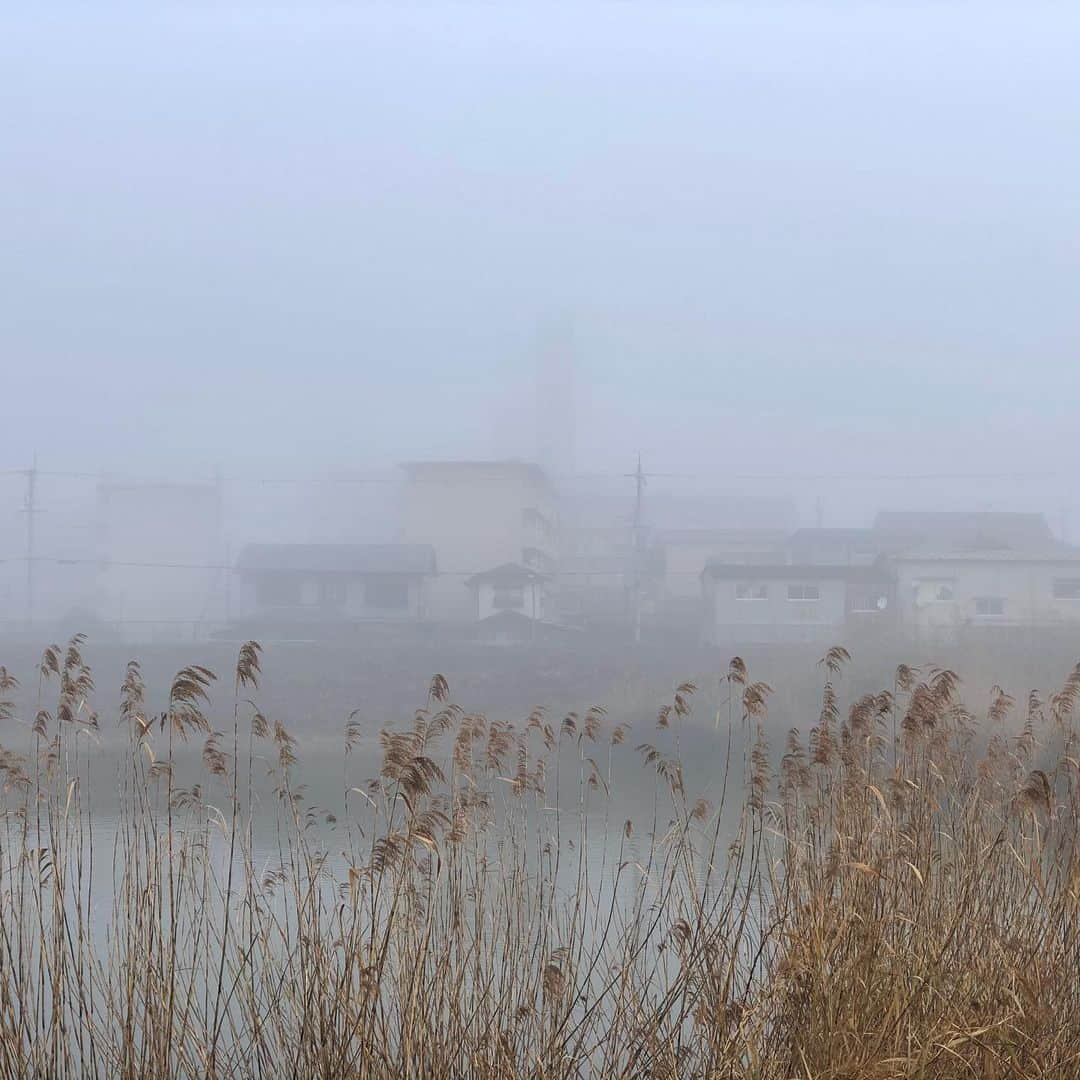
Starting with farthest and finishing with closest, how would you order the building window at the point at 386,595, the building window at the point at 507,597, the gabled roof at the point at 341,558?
the gabled roof at the point at 341,558
the building window at the point at 386,595
the building window at the point at 507,597

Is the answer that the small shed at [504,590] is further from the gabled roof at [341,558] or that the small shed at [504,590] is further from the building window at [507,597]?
the gabled roof at [341,558]

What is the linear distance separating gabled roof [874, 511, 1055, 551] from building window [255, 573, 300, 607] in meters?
26.5

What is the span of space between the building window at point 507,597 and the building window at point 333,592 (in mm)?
6445

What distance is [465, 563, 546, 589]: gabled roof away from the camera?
182 ft

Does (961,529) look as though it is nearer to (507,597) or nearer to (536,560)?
(536,560)

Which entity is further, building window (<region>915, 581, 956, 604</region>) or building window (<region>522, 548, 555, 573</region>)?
building window (<region>522, 548, 555, 573</region>)

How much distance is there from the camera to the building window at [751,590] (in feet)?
160

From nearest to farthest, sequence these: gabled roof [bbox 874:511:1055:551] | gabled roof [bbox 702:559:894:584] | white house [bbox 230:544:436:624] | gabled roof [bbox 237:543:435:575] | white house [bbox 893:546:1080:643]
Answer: white house [bbox 893:546:1080:643] < gabled roof [bbox 702:559:894:584] < white house [bbox 230:544:436:624] < gabled roof [bbox 237:543:435:575] < gabled roof [bbox 874:511:1055:551]

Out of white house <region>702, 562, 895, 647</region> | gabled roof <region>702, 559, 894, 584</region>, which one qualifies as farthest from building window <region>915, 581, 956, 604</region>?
gabled roof <region>702, 559, 894, 584</region>

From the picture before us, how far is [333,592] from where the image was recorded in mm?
56875

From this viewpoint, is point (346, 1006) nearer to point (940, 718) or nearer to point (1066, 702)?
point (940, 718)

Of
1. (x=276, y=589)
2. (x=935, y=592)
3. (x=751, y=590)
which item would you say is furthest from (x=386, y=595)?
(x=935, y=592)

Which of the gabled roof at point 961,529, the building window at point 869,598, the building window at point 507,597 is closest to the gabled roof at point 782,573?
the building window at point 869,598

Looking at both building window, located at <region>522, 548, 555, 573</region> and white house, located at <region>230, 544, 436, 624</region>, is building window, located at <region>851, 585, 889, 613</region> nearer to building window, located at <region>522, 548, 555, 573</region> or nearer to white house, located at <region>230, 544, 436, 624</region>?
white house, located at <region>230, 544, 436, 624</region>
